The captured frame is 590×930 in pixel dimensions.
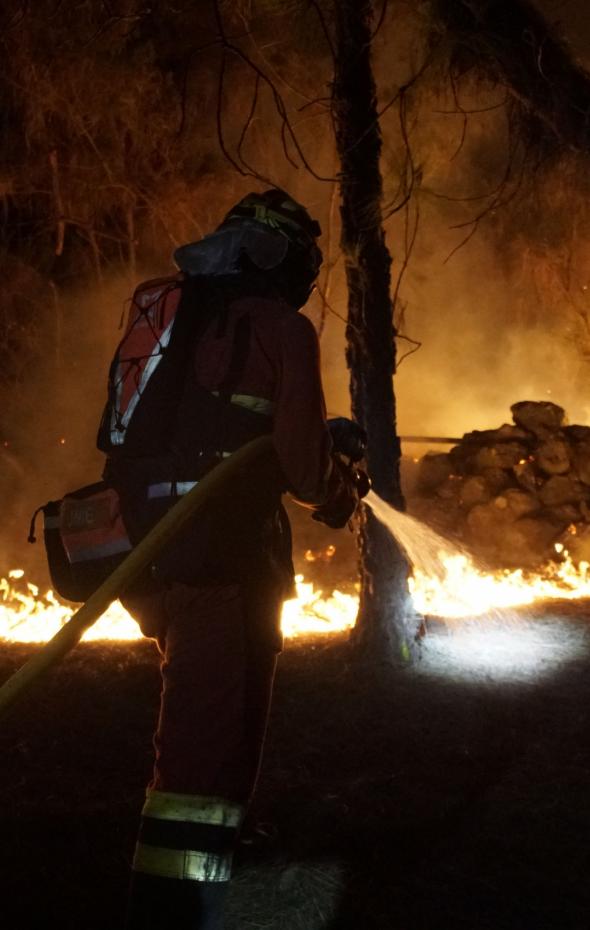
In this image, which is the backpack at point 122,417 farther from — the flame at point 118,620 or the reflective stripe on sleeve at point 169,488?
the flame at point 118,620

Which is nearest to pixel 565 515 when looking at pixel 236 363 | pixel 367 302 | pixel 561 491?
pixel 561 491

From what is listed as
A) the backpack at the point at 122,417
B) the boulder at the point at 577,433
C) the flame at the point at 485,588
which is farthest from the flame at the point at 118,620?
the boulder at the point at 577,433

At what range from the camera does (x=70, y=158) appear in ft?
32.9

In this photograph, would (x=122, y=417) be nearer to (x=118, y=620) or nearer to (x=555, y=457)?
(x=118, y=620)

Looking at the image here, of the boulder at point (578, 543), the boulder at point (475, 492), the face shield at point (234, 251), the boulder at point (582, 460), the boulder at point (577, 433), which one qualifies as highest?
the boulder at point (577, 433)

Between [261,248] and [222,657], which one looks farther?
[261,248]

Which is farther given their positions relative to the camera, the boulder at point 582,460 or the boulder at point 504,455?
the boulder at point 504,455

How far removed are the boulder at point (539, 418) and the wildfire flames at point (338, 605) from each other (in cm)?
252

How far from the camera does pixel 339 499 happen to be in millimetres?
2756

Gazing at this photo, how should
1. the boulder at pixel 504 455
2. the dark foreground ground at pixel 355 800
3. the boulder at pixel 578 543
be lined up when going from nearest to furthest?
the dark foreground ground at pixel 355 800
the boulder at pixel 578 543
the boulder at pixel 504 455

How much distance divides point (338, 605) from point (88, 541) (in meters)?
4.62

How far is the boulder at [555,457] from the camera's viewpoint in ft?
33.0

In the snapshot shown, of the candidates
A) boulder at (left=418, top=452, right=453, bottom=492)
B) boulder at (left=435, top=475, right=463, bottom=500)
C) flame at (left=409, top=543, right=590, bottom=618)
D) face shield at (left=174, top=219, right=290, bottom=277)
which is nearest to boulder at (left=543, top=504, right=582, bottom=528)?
flame at (left=409, top=543, right=590, bottom=618)

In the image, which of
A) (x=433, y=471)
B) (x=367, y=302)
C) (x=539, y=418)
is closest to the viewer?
(x=367, y=302)
